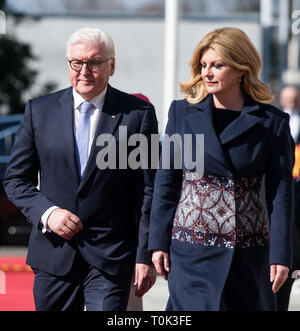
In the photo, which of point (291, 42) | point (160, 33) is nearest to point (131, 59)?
point (160, 33)

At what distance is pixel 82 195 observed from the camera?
12.5 ft

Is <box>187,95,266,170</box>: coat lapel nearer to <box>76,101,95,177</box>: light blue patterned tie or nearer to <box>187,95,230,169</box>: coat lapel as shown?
<box>187,95,230,169</box>: coat lapel

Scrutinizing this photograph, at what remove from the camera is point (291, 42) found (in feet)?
77.2

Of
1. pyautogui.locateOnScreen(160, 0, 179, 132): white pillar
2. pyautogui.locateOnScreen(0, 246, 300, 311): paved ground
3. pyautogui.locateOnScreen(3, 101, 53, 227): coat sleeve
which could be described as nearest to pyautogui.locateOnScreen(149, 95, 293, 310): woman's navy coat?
pyautogui.locateOnScreen(3, 101, 53, 227): coat sleeve

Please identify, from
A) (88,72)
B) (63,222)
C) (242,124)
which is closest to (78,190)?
(63,222)

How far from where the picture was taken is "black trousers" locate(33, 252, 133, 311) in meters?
3.78

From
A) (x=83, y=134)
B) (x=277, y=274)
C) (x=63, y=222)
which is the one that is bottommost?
(x=277, y=274)

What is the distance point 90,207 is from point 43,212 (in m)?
0.21

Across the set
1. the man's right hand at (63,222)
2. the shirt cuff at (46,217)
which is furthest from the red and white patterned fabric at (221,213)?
the shirt cuff at (46,217)

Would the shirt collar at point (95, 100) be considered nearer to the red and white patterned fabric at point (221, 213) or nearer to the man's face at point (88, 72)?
the man's face at point (88, 72)

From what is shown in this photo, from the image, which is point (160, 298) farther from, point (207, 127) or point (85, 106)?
point (207, 127)

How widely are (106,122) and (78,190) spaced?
1.10ft

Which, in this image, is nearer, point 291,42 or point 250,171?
point 250,171
